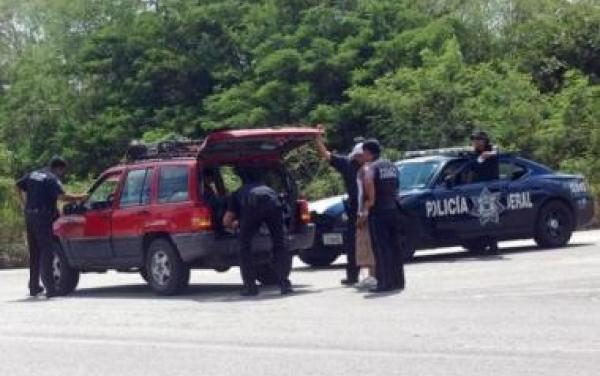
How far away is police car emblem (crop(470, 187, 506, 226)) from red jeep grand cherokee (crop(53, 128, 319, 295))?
3680 mm

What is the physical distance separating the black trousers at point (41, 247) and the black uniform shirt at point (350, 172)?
3755mm

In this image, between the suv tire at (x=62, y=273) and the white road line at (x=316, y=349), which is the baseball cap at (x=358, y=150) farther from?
the white road line at (x=316, y=349)

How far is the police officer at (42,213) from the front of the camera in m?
17.8

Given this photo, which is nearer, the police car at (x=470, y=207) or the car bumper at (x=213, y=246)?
the car bumper at (x=213, y=246)

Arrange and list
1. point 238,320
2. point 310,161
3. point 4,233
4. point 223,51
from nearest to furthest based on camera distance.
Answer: point 238,320 → point 4,233 → point 310,161 → point 223,51

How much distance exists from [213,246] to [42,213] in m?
2.68

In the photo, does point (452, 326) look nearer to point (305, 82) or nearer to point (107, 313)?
point (107, 313)

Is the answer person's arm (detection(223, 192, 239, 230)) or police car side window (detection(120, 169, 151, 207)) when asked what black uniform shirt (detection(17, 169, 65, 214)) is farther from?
person's arm (detection(223, 192, 239, 230))

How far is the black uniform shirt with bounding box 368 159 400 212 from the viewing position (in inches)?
619

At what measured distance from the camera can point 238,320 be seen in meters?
14.0

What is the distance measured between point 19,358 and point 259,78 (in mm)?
31102

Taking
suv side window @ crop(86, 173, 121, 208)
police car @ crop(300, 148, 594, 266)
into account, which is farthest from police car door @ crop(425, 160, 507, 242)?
suv side window @ crop(86, 173, 121, 208)

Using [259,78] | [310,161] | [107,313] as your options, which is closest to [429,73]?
[310,161]

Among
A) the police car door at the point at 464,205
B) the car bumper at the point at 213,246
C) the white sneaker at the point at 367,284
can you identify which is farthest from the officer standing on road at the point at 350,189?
the police car door at the point at 464,205
